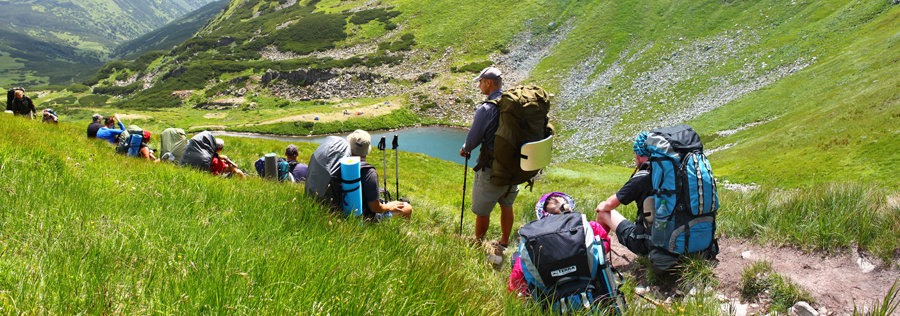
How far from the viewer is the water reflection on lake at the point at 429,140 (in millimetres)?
56081

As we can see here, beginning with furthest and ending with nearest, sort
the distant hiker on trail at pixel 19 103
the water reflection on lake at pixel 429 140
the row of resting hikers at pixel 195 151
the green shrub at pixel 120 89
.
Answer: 1. the green shrub at pixel 120 89
2. the water reflection on lake at pixel 429 140
3. the distant hiker on trail at pixel 19 103
4. the row of resting hikers at pixel 195 151

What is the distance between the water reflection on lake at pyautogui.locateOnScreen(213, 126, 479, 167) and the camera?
56081 millimetres

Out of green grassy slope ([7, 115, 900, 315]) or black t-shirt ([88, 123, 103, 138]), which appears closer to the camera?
green grassy slope ([7, 115, 900, 315])

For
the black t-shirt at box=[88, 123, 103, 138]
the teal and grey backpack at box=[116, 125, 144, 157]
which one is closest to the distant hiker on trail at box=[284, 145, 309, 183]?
the teal and grey backpack at box=[116, 125, 144, 157]

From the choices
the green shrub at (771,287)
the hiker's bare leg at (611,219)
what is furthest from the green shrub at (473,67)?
the green shrub at (771,287)

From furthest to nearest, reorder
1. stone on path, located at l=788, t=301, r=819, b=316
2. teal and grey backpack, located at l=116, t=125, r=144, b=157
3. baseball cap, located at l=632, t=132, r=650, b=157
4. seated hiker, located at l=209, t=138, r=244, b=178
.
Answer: teal and grey backpack, located at l=116, t=125, r=144, b=157, seated hiker, located at l=209, t=138, r=244, b=178, baseball cap, located at l=632, t=132, r=650, b=157, stone on path, located at l=788, t=301, r=819, b=316

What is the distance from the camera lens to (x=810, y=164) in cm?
1617

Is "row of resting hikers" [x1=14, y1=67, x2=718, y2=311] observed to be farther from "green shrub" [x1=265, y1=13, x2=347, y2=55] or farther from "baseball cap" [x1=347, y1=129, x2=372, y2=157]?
"green shrub" [x1=265, y1=13, x2=347, y2=55]

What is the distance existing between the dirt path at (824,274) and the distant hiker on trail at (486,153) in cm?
213

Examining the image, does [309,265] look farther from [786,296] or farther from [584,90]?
[584,90]

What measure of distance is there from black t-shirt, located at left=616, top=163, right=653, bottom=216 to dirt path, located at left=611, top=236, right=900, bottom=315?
119 centimetres

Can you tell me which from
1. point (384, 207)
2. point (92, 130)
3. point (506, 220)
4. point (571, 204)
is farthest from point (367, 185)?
point (92, 130)

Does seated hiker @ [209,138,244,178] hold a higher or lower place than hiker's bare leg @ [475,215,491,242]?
higher

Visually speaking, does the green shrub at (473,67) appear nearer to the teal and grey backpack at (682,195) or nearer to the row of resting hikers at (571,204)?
the row of resting hikers at (571,204)
